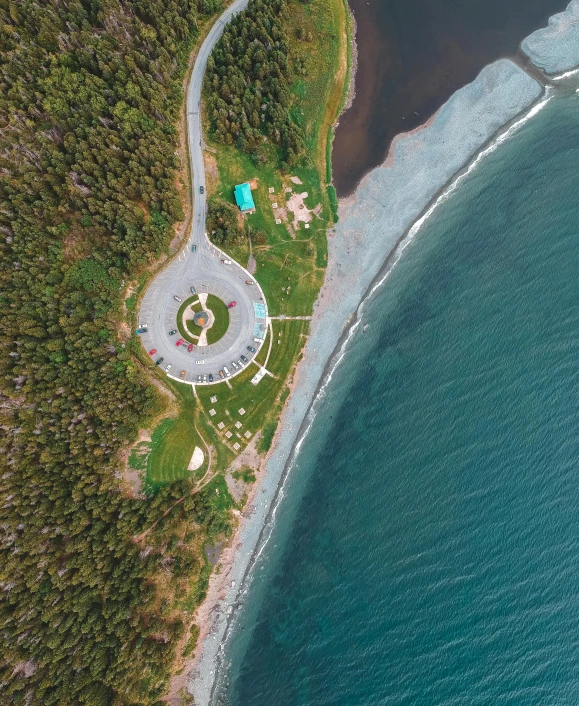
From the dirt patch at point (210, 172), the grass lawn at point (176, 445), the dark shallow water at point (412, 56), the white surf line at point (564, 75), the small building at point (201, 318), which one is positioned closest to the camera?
the grass lawn at point (176, 445)

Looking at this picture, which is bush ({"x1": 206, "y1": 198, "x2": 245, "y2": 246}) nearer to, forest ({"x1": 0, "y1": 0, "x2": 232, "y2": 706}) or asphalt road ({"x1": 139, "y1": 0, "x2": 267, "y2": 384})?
asphalt road ({"x1": 139, "y1": 0, "x2": 267, "y2": 384})

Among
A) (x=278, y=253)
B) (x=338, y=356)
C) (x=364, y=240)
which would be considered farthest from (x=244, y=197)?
(x=338, y=356)

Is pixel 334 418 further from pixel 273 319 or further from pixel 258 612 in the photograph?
pixel 258 612

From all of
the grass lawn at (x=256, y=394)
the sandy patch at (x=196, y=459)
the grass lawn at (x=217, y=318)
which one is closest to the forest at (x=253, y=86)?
the grass lawn at (x=217, y=318)

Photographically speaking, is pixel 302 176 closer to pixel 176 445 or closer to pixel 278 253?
pixel 278 253

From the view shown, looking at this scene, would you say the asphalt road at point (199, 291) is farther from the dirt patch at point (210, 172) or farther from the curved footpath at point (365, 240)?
the curved footpath at point (365, 240)

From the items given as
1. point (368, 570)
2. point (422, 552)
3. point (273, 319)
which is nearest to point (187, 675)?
point (368, 570)
